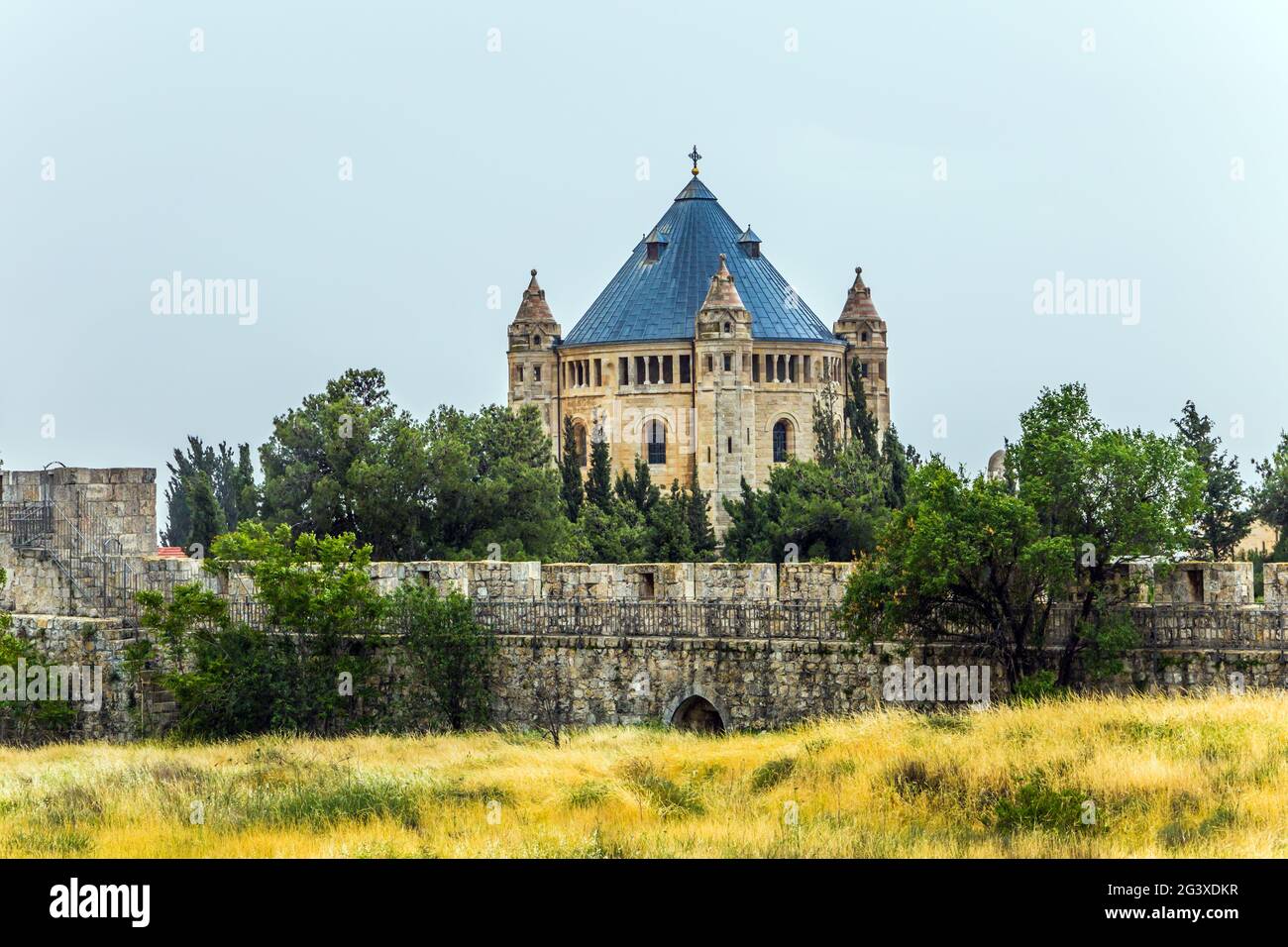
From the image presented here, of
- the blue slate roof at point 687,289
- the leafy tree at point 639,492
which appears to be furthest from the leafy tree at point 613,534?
the blue slate roof at point 687,289

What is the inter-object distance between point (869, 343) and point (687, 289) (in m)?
11.1

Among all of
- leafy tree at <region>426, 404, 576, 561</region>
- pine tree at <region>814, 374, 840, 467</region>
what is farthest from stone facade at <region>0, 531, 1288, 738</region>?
pine tree at <region>814, 374, 840, 467</region>

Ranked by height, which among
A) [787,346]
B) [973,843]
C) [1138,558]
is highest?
[787,346]

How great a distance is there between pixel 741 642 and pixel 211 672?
7141mm

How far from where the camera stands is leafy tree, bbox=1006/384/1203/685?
1008 inches

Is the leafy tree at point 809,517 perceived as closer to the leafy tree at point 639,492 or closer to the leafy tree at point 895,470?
the leafy tree at point 895,470

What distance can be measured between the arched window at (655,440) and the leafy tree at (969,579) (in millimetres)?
72215

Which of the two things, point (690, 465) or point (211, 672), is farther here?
point (690, 465)

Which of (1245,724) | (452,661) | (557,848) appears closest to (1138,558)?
(1245,724)

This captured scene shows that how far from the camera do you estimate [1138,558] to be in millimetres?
26188

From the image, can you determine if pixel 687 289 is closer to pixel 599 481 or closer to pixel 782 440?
pixel 782 440

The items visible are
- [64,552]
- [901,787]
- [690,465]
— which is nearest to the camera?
[901,787]

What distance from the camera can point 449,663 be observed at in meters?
28.4
